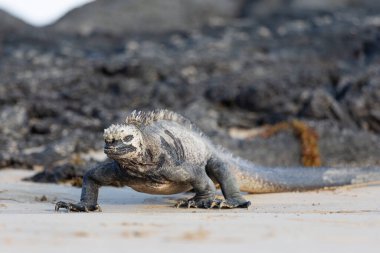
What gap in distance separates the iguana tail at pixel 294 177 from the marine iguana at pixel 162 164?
37 centimetres

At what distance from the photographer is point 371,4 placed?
37.2 m

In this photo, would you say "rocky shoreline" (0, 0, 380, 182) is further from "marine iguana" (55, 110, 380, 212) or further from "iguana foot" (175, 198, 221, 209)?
"iguana foot" (175, 198, 221, 209)

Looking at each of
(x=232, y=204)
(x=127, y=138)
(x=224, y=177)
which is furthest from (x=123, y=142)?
(x=224, y=177)

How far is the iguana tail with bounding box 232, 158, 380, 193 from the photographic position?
7281 millimetres

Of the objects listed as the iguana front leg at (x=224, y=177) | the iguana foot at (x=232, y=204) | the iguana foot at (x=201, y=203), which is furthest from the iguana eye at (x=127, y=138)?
the iguana front leg at (x=224, y=177)

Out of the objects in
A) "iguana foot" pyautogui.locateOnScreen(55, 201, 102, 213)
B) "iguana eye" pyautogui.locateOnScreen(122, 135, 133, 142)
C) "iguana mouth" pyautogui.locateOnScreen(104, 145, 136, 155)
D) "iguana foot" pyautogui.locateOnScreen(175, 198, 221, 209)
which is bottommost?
"iguana foot" pyautogui.locateOnScreen(55, 201, 102, 213)

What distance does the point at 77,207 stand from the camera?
5.71m

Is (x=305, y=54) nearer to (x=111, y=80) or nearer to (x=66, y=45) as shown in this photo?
(x=111, y=80)

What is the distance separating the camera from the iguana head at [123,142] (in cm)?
539

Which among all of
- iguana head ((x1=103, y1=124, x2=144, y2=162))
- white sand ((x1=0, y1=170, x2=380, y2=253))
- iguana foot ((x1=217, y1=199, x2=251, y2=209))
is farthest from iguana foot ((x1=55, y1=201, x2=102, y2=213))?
iguana foot ((x1=217, y1=199, x2=251, y2=209))

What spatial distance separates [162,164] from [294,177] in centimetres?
223

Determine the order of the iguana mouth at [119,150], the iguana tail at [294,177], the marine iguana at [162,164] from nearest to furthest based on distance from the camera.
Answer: the iguana mouth at [119,150]
the marine iguana at [162,164]
the iguana tail at [294,177]

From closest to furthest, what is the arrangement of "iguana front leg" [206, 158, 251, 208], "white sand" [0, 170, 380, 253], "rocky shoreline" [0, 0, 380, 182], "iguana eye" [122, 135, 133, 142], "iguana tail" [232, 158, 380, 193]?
"white sand" [0, 170, 380, 253]
"iguana eye" [122, 135, 133, 142]
"iguana front leg" [206, 158, 251, 208]
"iguana tail" [232, 158, 380, 193]
"rocky shoreline" [0, 0, 380, 182]
